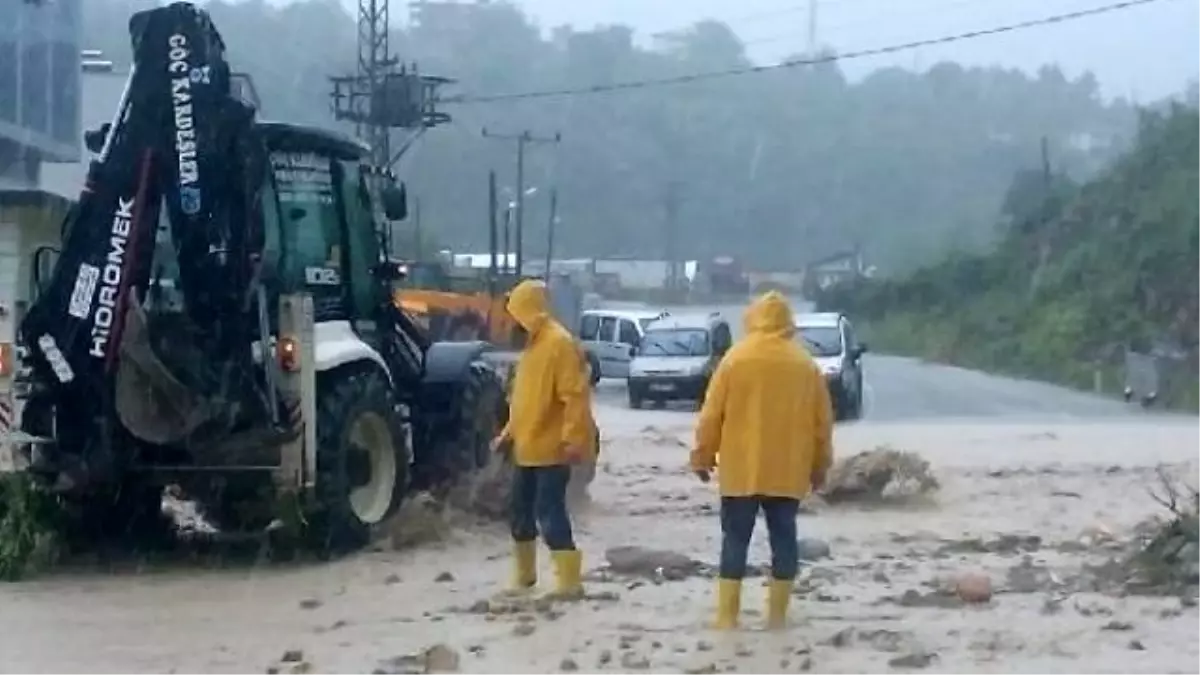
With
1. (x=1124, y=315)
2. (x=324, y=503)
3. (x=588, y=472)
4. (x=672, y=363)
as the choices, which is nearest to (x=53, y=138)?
(x=672, y=363)

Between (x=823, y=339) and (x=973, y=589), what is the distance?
2566 centimetres

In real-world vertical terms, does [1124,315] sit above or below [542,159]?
below

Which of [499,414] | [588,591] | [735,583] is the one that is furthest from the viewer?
[499,414]

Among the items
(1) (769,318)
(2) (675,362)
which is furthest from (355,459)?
(2) (675,362)

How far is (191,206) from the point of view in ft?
45.7

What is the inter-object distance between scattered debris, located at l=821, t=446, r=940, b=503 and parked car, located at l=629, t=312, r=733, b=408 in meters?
20.2

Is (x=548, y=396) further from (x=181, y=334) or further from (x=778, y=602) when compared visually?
(x=181, y=334)

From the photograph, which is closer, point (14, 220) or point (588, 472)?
point (14, 220)

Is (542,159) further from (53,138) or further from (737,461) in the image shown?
(737,461)

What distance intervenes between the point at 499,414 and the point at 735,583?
608 centimetres

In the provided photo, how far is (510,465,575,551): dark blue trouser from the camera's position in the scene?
491 inches

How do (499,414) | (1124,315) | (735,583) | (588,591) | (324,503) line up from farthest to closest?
1. (1124,315)
2. (499,414)
3. (324,503)
4. (588,591)
5. (735,583)

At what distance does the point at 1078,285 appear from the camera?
223 feet

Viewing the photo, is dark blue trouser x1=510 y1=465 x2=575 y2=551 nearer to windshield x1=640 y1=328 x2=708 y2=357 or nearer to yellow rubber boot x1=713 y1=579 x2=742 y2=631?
yellow rubber boot x1=713 y1=579 x2=742 y2=631
